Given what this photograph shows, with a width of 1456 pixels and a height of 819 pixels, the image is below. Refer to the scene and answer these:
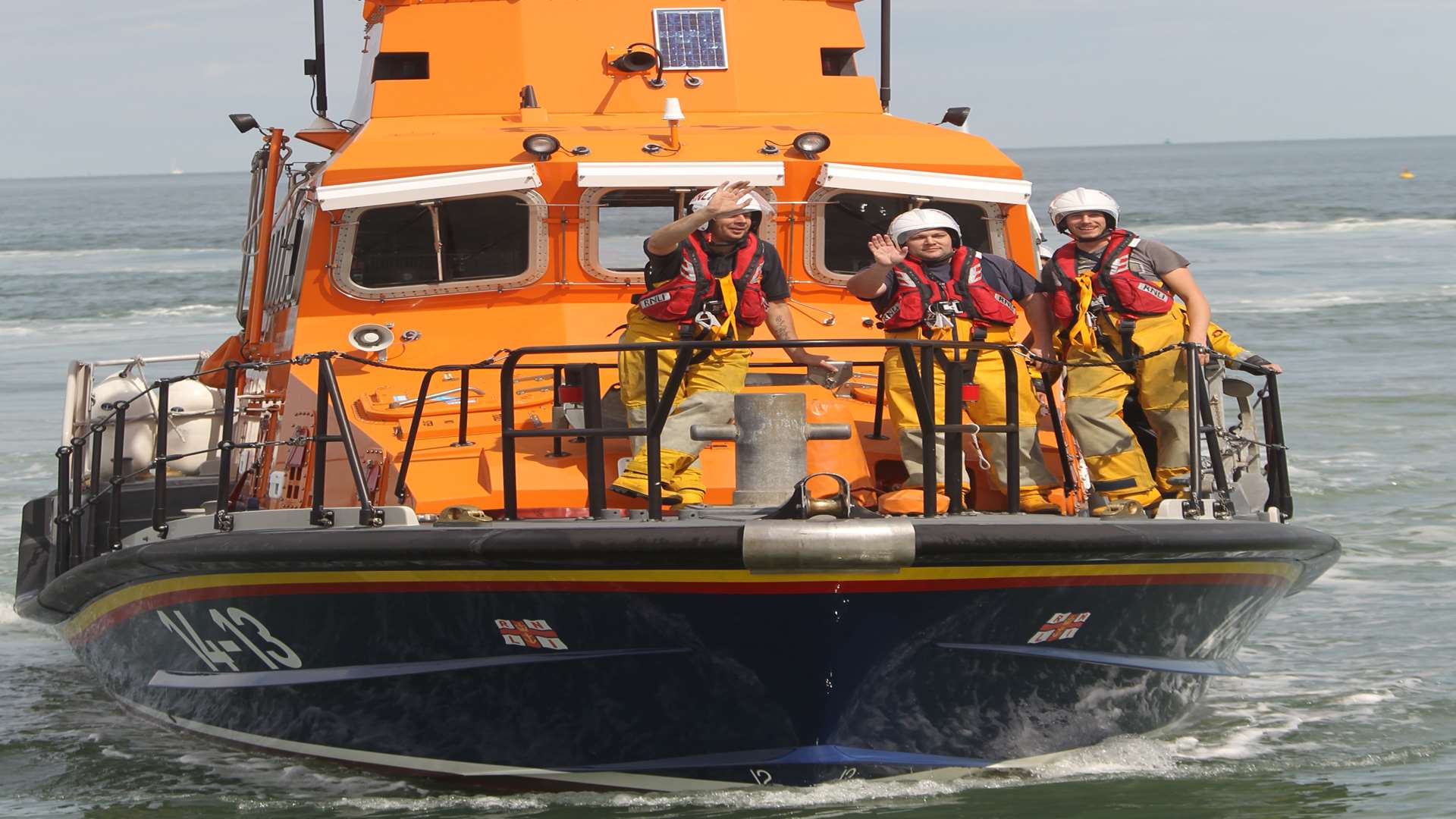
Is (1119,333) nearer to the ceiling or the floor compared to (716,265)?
nearer to the floor

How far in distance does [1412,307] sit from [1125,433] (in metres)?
18.5

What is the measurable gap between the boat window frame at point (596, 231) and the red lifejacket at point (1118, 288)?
1.36m

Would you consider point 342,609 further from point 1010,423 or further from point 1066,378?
point 1066,378

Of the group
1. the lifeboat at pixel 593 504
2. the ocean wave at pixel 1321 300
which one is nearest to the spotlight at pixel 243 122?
the lifeboat at pixel 593 504

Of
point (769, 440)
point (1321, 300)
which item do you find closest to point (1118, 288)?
point (769, 440)

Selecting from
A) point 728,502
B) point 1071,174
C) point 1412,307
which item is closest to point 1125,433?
point 728,502

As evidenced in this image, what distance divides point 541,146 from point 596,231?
0.41 m

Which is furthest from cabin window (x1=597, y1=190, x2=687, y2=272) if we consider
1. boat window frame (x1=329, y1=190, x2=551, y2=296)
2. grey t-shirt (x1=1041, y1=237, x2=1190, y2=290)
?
grey t-shirt (x1=1041, y1=237, x2=1190, y2=290)

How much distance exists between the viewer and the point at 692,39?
8297mm

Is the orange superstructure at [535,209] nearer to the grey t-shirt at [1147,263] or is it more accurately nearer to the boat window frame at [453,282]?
the boat window frame at [453,282]

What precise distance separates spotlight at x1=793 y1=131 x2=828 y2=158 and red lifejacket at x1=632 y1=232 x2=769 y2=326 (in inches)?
49.9

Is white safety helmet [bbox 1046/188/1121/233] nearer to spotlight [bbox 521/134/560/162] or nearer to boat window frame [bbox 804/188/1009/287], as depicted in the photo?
boat window frame [bbox 804/188/1009/287]

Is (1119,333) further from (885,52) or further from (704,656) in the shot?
(885,52)

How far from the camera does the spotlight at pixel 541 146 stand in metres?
7.19
